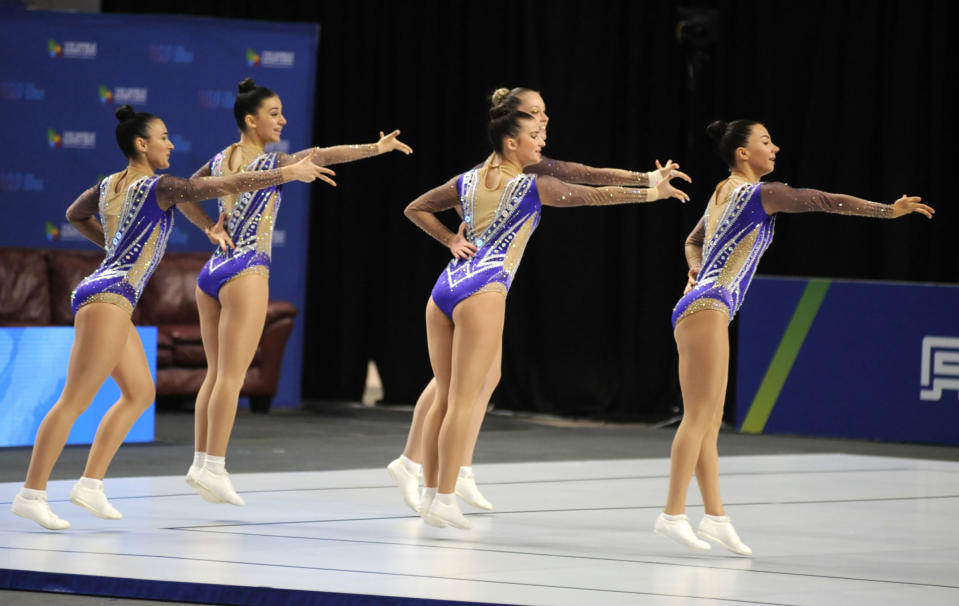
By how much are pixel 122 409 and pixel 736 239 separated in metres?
2.09

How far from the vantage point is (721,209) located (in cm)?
489

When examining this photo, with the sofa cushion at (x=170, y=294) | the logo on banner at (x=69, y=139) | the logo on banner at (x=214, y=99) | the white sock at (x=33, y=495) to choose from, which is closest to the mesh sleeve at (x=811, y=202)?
the white sock at (x=33, y=495)

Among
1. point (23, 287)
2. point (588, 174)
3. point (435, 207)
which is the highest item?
point (588, 174)

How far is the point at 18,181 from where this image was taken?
10.2 metres

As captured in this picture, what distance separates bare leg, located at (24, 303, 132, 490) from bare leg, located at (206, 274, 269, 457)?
577 millimetres

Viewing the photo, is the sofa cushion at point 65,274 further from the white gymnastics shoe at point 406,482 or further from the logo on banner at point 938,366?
the logo on banner at point 938,366

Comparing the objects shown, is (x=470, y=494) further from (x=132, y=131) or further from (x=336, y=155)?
(x=132, y=131)

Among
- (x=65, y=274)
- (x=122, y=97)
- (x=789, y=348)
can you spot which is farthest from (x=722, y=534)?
(x=122, y=97)

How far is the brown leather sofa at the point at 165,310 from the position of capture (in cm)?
970

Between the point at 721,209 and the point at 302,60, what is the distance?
591 centimetres

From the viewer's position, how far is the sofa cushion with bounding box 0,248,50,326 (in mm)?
9758

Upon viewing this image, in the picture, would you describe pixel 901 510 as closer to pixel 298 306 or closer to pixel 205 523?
pixel 205 523

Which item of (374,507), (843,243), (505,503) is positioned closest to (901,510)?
(505,503)

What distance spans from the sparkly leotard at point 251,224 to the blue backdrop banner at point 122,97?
177 inches
